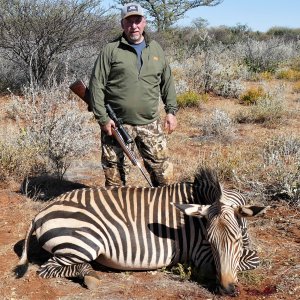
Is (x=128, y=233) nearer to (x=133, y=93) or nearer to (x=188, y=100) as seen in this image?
(x=133, y=93)

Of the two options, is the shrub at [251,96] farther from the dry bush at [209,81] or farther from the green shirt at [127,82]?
the green shirt at [127,82]

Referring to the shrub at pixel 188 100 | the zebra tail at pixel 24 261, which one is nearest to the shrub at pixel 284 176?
the zebra tail at pixel 24 261

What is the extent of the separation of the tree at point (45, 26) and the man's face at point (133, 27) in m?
6.82

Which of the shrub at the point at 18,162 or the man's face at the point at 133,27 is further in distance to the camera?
the shrub at the point at 18,162

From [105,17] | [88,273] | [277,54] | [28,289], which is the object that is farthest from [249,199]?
[277,54]

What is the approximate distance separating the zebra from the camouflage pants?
92 centimetres

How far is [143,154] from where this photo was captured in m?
5.25

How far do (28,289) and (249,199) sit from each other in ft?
9.55

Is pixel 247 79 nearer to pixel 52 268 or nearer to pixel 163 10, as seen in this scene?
pixel 163 10

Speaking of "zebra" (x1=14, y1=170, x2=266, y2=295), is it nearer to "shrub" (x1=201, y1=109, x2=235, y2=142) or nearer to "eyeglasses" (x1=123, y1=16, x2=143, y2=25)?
"eyeglasses" (x1=123, y1=16, x2=143, y2=25)

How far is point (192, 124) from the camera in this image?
10.2 meters

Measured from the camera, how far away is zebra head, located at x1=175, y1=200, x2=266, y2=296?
3.40m

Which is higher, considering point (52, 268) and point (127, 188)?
point (127, 188)

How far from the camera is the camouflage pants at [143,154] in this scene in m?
5.06
